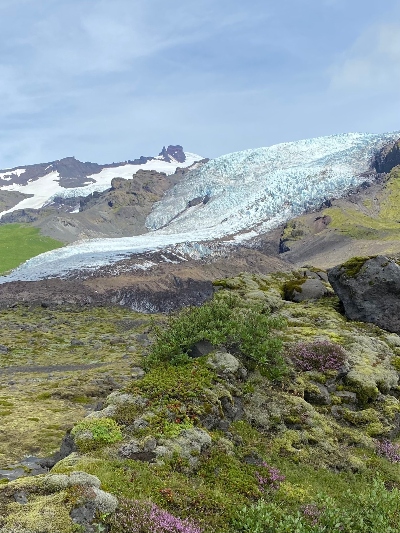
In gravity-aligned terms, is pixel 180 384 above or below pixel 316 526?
above

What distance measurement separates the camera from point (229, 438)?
1191 cm

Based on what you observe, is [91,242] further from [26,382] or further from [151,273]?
[26,382]

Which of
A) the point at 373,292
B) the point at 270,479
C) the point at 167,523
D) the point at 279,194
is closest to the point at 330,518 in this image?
the point at 270,479

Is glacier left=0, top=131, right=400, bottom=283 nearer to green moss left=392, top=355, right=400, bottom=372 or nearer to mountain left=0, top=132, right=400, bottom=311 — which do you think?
mountain left=0, top=132, right=400, bottom=311

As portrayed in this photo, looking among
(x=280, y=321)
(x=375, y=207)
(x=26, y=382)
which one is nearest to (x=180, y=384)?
(x=280, y=321)

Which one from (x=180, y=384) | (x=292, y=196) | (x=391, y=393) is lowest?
(x=391, y=393)

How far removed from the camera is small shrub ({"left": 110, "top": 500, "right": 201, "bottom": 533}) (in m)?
7.33

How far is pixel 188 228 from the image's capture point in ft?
586

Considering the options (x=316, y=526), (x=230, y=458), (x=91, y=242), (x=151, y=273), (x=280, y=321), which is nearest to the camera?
(x=316, y=526)

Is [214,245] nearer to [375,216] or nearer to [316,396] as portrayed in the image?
[375,216]

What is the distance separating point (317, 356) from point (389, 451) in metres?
4.43

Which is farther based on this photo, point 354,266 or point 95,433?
point 354,266

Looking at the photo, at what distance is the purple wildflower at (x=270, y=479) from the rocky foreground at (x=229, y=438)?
0.03 metres

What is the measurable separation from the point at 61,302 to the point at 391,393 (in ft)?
206
